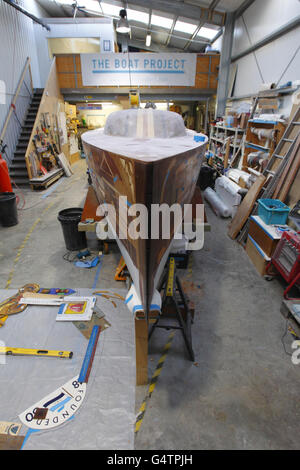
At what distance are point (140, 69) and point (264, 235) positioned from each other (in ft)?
26.5

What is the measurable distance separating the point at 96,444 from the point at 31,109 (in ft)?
31.7

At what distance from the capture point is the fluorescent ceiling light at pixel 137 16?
357 inches

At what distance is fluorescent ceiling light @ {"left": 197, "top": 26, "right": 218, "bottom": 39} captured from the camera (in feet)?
28.7

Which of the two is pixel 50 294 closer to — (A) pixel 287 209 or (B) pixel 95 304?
(B) pixel 95 304

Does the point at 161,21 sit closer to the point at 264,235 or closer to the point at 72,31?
the point at 72,31

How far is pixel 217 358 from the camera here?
2.20m

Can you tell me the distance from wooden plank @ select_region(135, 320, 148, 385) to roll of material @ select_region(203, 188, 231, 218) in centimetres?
387

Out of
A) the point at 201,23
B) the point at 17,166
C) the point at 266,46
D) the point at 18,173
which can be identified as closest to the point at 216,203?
the point at 266,46

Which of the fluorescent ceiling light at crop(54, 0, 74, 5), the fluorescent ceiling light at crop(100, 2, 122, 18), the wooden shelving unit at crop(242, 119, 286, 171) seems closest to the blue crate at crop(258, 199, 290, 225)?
the wooden shelving unit at crop(242, 119, 286, 171)

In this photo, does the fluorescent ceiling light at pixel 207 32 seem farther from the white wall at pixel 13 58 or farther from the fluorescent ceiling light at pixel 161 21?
the white wall at pixel 13 58

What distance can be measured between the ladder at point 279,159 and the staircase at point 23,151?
6378 mm

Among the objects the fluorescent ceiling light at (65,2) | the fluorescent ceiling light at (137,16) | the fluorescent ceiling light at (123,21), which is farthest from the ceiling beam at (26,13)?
the fluorescent ceiling light at (137,16)

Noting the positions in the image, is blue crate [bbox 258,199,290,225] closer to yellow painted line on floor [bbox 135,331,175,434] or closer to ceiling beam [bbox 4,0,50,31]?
yellow painted line on floor [bbox 135,331,175,434]
